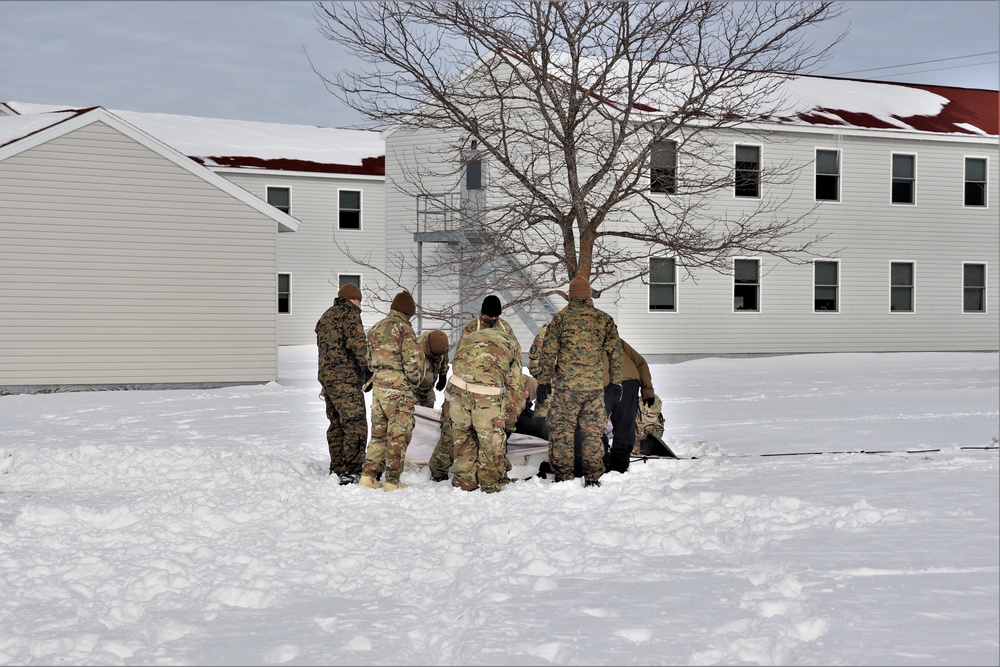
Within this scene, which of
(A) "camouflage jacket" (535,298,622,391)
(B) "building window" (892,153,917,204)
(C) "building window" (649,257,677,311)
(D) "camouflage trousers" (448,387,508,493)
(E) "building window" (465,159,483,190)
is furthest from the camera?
(B) "building window" (892,153,917,204)

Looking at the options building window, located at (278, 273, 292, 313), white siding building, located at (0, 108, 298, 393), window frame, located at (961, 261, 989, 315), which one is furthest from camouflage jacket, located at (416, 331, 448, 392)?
building window, located at (278, 273, 292, 313)

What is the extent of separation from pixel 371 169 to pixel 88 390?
18.3m

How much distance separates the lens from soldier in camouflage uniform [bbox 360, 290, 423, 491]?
391 inches

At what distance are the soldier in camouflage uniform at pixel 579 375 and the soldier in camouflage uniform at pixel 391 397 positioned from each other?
119 centimetres

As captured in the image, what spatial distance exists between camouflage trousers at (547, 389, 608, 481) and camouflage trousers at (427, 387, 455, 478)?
3.06 ft

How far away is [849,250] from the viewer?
2848cm

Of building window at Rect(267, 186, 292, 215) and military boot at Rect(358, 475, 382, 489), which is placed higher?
building window at Rect(267, 186, 292, 215)

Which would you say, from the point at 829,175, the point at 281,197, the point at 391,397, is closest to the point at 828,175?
the point at 829,175

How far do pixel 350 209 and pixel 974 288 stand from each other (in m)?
19.6

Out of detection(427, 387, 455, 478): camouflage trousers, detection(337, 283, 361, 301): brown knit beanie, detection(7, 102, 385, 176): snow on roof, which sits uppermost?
detection(7, 102, 385, 176): snow on roof

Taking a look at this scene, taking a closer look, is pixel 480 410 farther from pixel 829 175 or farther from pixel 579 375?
pixel 829 175

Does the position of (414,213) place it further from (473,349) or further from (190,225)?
(473,349)

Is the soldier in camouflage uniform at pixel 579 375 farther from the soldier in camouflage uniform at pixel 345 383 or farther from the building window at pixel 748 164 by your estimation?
the building window at pixel 748 164

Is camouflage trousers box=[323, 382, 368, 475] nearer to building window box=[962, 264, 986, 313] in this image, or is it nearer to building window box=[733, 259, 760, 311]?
building window box=[733, 259, 760, 311]
